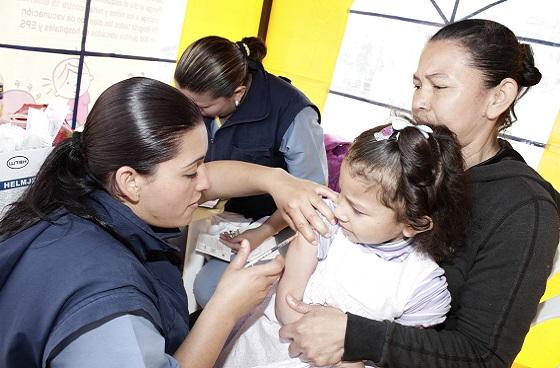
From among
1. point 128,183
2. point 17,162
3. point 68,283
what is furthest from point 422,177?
point 17,162

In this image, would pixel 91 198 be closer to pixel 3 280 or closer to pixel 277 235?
pixel 3 280

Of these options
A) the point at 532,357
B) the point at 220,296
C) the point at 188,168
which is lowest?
the point at 532,357

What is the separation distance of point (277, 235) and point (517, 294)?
1273 mm

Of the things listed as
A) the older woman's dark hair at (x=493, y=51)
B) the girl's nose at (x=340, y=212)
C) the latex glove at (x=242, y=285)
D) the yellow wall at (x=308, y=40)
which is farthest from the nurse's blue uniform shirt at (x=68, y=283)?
the yellow wall at (x=308, y=40)

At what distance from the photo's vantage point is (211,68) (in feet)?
6.43

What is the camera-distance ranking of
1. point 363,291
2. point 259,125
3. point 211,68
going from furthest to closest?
point 259,125, point 211,68, point 363,291

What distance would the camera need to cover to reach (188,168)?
3.62ft

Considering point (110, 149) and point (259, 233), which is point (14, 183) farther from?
point (259, 233)

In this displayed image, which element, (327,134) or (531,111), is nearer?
(531,111)

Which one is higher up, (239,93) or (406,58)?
(406,58)

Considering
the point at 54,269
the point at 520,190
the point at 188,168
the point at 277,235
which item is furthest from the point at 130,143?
the point at 277,235

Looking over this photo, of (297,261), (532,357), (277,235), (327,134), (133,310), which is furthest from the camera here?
(327,134)

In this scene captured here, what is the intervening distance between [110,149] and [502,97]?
40.4 inches

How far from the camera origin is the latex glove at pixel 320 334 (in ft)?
3.59
